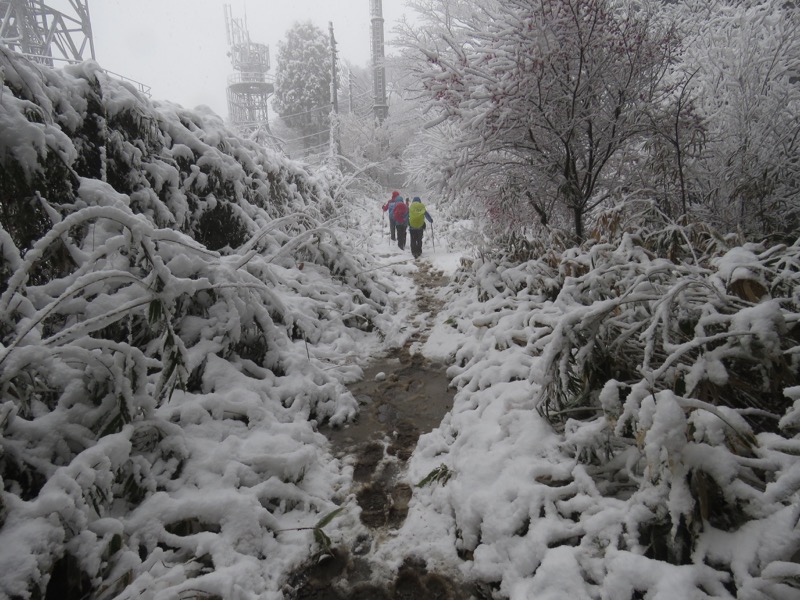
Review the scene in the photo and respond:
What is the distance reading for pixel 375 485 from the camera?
241 centimetres

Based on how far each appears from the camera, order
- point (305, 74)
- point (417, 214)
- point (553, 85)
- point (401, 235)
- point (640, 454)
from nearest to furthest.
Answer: point (640, 454) < point (553, 85) < point (417, 214) < point (401, 235) < point (305, 74)

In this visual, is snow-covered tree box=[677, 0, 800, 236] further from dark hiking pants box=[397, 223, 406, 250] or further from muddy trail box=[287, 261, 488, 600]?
dark hiking pants box=[397, 223, 406, 250]

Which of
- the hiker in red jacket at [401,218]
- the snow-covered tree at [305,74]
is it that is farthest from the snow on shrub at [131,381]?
the snow-covered tree at [305,74]

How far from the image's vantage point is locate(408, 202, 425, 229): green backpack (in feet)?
28.8

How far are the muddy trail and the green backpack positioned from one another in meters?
4.40

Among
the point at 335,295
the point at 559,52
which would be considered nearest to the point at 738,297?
the point at 559,52

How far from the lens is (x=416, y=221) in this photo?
900 centimetres

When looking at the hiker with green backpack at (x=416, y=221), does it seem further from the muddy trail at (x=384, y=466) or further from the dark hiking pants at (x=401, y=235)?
the muddy trail at (x=384, y=466)

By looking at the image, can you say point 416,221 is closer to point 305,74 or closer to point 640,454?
point 640,454

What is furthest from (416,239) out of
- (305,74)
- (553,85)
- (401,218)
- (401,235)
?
(305,74)

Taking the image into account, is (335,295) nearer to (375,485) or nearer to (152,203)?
(152,203)

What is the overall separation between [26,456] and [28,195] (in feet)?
5.19

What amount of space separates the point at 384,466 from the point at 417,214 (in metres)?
6.96

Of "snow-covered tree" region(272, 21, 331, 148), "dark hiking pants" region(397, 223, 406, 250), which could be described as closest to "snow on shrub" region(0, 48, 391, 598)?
"dark hiking pants" region(397, 223, 406, 250)
